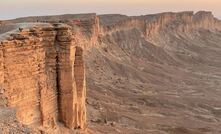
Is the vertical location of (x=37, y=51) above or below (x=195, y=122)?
above

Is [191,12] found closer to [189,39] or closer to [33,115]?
[189,39]

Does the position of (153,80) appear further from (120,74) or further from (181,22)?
(181,22)

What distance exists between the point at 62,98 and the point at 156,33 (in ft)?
216

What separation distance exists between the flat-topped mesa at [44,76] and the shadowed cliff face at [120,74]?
3cm

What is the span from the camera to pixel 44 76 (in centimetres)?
1981

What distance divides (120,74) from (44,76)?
→ 35790 millimetres

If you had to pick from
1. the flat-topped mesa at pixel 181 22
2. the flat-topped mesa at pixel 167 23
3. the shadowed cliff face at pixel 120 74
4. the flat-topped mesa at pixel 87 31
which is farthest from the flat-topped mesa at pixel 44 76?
the flat-topped mesa at pixel 181 22

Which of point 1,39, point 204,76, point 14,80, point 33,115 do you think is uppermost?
point 1,39

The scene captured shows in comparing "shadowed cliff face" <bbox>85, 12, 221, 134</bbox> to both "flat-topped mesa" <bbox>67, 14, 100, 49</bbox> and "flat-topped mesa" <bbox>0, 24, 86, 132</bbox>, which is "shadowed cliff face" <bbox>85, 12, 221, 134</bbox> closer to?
"flat-topped mesa" <bbox>67, 14, 100, 49</bbox>

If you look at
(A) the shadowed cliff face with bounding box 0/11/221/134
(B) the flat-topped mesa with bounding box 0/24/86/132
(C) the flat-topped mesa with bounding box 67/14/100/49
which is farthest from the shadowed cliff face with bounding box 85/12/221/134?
(B) the flat-topped mesa with bounding box 0/24/86/132

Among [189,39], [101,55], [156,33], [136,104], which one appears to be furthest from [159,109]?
[189,39]

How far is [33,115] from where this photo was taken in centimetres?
1911

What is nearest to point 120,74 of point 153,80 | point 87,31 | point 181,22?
point 153,80

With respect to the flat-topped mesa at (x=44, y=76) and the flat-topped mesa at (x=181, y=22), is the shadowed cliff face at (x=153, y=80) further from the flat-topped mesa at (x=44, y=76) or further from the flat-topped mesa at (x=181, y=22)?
the flat-topped mesa at (x=44, y=76)
